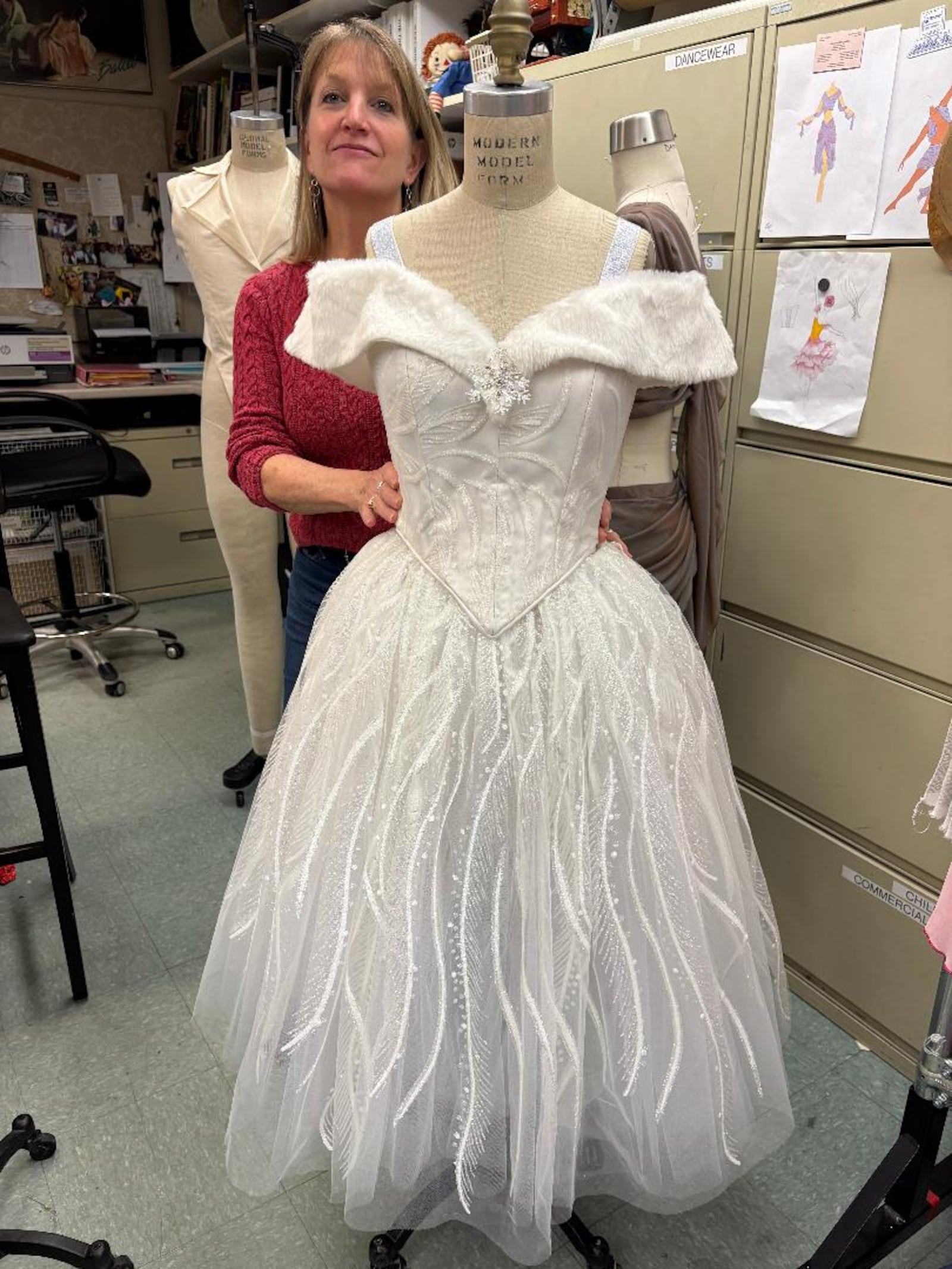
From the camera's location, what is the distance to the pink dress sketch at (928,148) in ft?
4.08

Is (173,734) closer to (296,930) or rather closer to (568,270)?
(296,930)

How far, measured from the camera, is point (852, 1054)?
1640 mm

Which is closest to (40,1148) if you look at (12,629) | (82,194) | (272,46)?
(12,629)

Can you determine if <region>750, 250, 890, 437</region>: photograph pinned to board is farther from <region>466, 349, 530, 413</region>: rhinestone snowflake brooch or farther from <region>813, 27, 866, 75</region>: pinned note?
<region>466, 349, 530, 413</region>: rhinestone snowflake brooch

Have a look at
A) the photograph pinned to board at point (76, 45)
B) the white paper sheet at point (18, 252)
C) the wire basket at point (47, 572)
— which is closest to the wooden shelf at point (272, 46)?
the photograph pinned to board at point (76, 45)

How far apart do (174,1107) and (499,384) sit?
4.19ft

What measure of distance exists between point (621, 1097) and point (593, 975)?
147 mm

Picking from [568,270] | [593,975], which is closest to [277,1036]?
[593,975]

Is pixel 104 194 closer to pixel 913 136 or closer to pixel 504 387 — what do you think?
pixel 913 136

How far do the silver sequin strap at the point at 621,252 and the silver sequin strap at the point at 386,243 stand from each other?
22cm

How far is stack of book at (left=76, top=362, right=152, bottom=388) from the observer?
3.41m

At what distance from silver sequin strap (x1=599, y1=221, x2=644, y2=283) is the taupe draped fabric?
0.35 meters

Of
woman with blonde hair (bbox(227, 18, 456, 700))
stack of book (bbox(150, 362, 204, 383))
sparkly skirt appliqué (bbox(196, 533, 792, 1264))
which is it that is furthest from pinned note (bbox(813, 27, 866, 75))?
stack of book (bbox(150, 362, 204, 383))

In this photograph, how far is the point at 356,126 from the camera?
1163 millimetres
